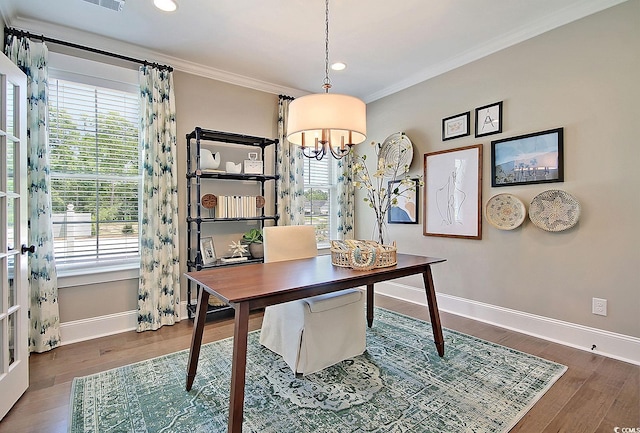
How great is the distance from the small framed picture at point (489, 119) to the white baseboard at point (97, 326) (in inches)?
151

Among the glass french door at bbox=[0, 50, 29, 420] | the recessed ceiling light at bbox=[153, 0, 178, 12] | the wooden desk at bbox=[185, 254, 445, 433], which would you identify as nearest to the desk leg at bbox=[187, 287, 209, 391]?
the wooden desk at bbox=[185, 254, 445, 433]

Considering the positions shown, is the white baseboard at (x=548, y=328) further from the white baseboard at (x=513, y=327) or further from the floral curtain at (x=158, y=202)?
the floral curtain at (x=158, y=202)

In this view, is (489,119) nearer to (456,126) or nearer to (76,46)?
(456,126)

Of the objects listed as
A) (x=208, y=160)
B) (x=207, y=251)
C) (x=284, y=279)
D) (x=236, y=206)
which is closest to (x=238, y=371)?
(x=284, y=279)

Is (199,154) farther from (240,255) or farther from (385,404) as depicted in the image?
(385,404)

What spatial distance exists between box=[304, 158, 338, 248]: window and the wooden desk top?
6.83 feet

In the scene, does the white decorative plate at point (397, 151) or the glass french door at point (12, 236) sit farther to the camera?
the white decorative plate at point (397, 151)

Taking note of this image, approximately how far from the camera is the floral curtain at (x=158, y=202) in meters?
3.04

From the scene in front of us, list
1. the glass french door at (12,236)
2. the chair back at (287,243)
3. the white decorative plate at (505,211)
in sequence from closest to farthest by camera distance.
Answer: the glass french door at (12,236) → the chair back at (287,243) → the white decorative plate at (505,211)

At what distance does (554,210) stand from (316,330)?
2.21m

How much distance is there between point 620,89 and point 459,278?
2070mm

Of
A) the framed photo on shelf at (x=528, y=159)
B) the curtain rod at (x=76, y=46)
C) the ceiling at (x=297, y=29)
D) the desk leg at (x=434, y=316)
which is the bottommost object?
the desk leg at (x=434, y=316)

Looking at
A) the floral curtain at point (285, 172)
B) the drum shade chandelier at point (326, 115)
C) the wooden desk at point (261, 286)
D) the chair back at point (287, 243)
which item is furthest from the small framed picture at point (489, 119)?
the floral curtain at point (285, 172)

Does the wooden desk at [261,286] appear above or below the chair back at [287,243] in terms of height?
below
